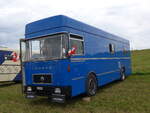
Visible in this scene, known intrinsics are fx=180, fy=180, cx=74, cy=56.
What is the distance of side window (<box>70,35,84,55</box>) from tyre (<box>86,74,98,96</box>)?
1.33 meters

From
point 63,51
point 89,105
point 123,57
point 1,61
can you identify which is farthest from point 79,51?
point 1,61

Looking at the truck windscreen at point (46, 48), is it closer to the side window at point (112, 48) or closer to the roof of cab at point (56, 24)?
the roof of cab at point (56, 24)

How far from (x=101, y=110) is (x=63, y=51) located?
2.45 metres

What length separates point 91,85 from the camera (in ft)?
27.0

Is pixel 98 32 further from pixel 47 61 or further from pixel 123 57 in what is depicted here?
pixel 123 57

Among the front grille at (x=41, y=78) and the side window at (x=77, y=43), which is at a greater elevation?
the side window at (x=77, y=43)

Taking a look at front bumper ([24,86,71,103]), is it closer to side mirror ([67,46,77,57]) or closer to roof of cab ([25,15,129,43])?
side mirror ([67,46,77,57])

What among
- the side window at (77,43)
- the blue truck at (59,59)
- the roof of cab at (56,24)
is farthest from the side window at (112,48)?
the side window at (77,43)

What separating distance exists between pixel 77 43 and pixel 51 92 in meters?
2.19

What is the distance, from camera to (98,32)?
940 cm

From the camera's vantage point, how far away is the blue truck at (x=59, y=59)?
21.4 ft

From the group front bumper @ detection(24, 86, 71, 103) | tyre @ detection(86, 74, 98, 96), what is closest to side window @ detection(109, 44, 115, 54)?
tyre @ detection(86, 74, 98, 96)

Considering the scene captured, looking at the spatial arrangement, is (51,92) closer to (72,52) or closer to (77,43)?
(72,52)

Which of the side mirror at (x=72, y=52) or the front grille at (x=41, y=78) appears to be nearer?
the side mirror at (x=72, y=52)
